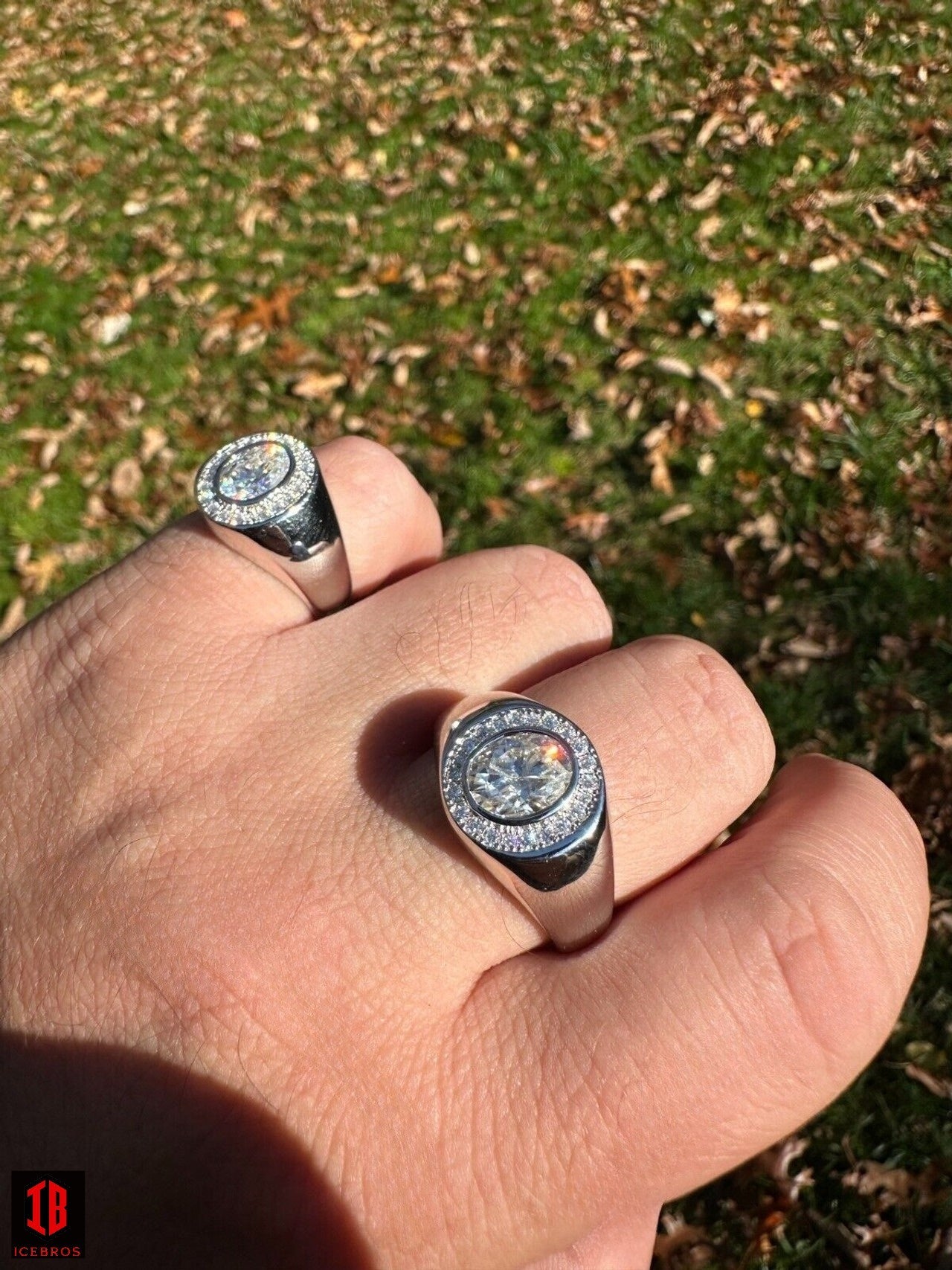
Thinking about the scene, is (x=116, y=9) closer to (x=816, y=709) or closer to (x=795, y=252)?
(x=795, y=252)

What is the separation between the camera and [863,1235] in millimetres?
2980

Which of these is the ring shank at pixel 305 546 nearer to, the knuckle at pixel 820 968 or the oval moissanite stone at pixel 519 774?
the oval moissanite stone at pixel 519 774

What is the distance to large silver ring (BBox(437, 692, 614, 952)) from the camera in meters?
1.42

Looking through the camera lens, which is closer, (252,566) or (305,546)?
(305,546)

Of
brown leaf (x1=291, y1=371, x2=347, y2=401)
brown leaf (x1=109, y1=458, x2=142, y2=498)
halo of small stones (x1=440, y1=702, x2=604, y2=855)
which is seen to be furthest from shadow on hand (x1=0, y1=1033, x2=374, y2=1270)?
brown leaf (x1=291, y1=371, x2=347, y2=401)

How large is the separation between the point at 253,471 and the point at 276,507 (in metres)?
0.11

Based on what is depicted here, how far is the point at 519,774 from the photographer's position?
1460mm

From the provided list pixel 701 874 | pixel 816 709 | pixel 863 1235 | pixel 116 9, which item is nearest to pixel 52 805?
pixel 701 874

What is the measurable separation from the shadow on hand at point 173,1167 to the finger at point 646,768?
42 cm

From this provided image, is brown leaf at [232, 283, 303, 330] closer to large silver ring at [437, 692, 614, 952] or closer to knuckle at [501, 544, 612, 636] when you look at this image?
knuckle at [501, 544, 612, 636]

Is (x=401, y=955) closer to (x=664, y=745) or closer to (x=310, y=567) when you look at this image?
(x=664, y=745)

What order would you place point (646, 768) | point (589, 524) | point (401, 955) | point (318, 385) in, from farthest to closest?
point (318, 385) < point (589, 524) < point (646, 768) < point (401, 955)

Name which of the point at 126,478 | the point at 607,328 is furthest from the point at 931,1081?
the point at 126,478

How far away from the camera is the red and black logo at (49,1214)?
1.37 metres
